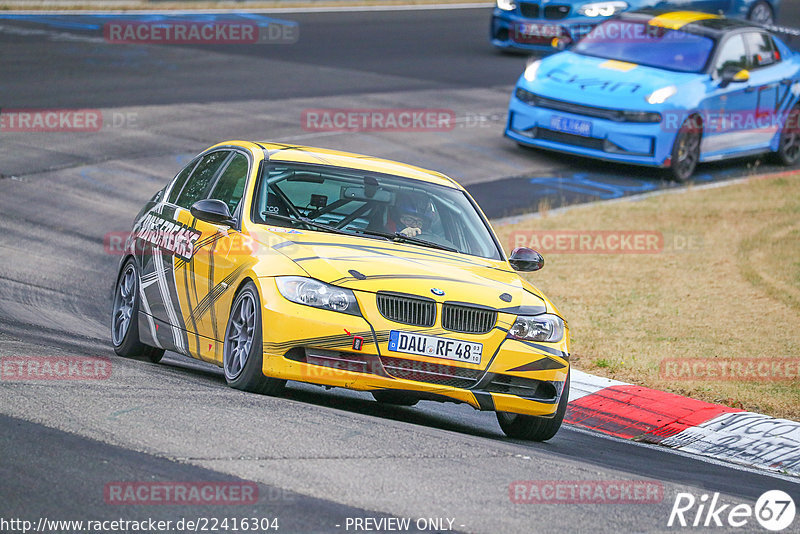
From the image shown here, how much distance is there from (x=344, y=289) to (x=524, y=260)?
1.68 meters

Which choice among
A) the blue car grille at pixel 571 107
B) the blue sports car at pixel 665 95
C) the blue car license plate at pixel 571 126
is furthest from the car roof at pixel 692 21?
the blue car license plate at pixel 571 126

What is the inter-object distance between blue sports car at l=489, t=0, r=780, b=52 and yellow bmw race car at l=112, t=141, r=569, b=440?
1613 cm

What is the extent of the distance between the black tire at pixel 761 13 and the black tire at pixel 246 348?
876 inches

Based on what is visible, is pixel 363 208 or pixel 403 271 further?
pixel 363 208

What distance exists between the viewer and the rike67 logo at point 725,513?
19.9ft

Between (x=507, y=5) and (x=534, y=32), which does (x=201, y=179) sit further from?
(x=507, y=5)

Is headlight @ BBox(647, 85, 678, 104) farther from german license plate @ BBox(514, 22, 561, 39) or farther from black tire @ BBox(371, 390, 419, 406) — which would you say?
black tire @ BBox(371, 390, 419, 406)

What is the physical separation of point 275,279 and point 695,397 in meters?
3.73

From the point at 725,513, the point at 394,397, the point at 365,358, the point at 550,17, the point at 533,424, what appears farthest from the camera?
the point at 550,17

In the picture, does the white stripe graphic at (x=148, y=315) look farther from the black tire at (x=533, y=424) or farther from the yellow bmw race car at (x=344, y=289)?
the black tire at (x=533, y=424)

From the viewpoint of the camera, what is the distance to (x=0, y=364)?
755 centimetres

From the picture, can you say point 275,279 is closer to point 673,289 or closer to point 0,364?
point 0,364

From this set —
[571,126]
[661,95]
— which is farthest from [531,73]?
[661,95]

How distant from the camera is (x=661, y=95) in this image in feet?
58.5
